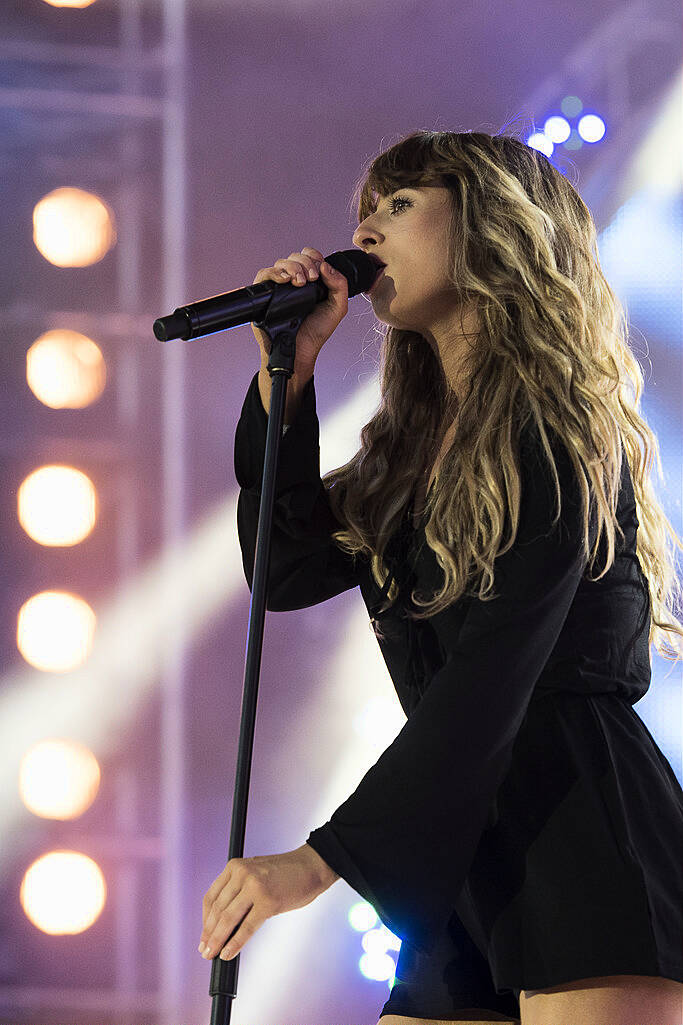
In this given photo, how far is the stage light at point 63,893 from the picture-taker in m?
1.94

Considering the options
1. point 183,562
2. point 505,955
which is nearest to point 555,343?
point 505,955

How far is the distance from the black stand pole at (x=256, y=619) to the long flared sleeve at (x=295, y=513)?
0.24 m

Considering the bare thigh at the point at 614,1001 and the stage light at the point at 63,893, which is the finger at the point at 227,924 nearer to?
the bare thigh at the point at 614,1001

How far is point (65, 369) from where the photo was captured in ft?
6.83

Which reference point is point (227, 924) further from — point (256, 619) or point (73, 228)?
point (73, 228)

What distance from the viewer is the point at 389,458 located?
59.1 inches

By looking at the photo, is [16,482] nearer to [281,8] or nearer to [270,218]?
[270,218]

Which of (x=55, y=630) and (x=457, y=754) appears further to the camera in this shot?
(x=55, y=630)

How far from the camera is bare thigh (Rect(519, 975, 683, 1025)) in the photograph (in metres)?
1.00

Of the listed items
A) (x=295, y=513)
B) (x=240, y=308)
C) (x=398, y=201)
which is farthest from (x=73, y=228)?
(x=240, y=308)

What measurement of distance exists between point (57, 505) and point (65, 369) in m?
0.26

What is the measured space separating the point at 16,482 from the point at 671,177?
1.34 meters

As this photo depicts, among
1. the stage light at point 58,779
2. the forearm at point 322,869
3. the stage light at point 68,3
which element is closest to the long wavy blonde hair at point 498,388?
the forearm at point 322,869

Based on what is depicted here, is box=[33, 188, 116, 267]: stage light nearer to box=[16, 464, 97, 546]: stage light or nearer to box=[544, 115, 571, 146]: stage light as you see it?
box=[16, 464, 97, 546]: stage light
